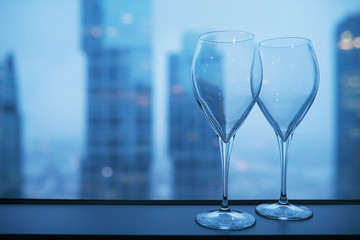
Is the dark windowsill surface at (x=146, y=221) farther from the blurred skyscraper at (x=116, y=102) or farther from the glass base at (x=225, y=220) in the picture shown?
the blurred skyscraper at (x=116, y=102)

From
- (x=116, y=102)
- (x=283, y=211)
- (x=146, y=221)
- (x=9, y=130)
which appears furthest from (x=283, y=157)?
(x=9, y=130)

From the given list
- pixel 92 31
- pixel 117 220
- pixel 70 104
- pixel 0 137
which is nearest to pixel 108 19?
pixel 92 31

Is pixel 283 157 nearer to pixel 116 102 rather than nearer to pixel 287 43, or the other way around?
pixel 287 43

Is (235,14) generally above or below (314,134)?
above

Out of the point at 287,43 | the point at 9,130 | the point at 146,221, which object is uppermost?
the point at 287,43

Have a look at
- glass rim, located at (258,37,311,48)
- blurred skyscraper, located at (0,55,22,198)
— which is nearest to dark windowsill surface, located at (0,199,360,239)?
blurred skyscraper, located at (0,55,22,198)

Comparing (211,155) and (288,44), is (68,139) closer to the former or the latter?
(211,155)
